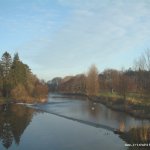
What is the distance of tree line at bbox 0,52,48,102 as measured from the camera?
89.2 meters

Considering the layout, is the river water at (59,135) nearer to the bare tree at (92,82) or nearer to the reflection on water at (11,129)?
the reflection on water at (11,129)

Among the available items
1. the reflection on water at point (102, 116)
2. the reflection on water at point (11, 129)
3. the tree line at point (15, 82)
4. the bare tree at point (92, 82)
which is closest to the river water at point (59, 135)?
the reflection on water at point (11, 129)

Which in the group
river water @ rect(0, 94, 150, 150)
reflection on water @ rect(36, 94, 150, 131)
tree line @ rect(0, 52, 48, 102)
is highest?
tree line @ rect(0, 52, 48, 102)

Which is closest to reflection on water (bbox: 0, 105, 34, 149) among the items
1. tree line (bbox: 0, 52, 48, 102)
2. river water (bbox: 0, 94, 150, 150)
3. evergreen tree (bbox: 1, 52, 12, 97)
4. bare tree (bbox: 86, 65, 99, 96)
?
river water (bbox: 0, 94, 150, 150)

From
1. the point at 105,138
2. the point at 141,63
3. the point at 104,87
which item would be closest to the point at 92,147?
the point at 105,138

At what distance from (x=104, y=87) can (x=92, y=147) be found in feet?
355

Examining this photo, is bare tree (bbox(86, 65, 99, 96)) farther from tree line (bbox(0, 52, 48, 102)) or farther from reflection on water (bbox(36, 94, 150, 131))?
reflection on water (bbox(36, 94, 150, 131))

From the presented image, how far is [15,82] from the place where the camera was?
303 ft

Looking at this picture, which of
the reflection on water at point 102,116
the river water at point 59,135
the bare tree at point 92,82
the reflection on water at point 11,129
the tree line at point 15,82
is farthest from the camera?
the bare tree at point 92,82

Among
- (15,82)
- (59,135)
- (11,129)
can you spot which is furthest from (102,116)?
(15,82)

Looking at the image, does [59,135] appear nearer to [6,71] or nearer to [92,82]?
[6,71]

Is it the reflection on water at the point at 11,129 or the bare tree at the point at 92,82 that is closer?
the reflection on water at the point at 11,129

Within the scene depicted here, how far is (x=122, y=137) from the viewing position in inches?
1204

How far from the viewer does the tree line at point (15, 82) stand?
8919 centimetres
